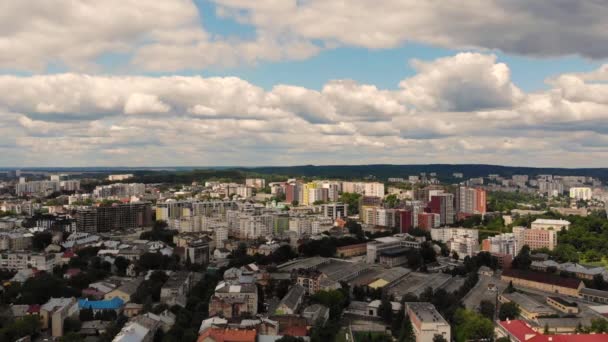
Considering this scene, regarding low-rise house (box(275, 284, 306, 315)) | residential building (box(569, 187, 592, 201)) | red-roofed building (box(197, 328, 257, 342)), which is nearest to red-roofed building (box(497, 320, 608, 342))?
low-rise house (box(275, 284, 306, 315))

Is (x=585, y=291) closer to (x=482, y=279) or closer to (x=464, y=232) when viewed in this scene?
(x=482, y=279)

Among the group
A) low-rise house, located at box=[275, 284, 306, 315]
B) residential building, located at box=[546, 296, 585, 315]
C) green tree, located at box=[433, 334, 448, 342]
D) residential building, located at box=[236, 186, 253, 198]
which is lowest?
residential building, located at box=[546, 296, 585, 315]

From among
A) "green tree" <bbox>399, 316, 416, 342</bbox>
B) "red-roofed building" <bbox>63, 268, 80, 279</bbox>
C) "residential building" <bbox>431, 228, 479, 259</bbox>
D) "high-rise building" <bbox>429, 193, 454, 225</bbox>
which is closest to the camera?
"green tree" <bbox>399, 316, 416, 342</bbox>

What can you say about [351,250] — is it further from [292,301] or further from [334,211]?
[334,211]

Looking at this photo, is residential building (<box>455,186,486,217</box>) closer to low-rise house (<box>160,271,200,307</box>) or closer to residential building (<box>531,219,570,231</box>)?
residential building (<box>531,219,570,231</box>)

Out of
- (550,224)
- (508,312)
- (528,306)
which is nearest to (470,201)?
(550,224)

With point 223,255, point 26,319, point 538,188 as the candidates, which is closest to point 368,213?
point 223,255

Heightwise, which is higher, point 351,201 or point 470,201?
point 470,201
